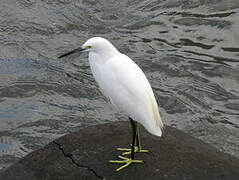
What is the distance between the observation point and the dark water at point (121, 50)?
7.55 metres

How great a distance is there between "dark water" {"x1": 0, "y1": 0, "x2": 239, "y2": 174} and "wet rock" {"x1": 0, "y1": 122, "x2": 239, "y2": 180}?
5.55 feet

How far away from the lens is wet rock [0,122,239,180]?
15.4 ft

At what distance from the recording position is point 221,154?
527cm

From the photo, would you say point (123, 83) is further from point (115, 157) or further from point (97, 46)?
point (115, 157)

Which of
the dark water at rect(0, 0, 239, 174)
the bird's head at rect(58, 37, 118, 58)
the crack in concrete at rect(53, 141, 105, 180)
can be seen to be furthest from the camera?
the dark water at rect(0, 0, 239, 174)

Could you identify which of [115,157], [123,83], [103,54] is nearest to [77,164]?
[115,157]

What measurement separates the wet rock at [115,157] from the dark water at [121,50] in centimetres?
169

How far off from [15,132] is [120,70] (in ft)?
10.9

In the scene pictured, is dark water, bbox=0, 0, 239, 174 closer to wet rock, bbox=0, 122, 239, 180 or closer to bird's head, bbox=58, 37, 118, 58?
wet rock, bbox=0, 122, 239, 180

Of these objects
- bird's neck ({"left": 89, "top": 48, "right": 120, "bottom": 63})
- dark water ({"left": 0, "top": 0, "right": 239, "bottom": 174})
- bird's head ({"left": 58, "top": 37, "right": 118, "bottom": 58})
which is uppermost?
bird's head ({"left": 58, "top": 37, "right": 118, "bottom": 58})

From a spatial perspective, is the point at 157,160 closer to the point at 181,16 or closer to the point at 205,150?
the point at 205,150

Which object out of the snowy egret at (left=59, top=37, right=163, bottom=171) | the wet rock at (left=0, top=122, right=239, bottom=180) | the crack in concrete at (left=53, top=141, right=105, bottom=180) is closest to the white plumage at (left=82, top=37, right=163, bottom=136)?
the snowy egret at (left=59, top=37, right=163, bottom=171)

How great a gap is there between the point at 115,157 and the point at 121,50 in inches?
186

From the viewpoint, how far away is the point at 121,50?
9.49 meters
